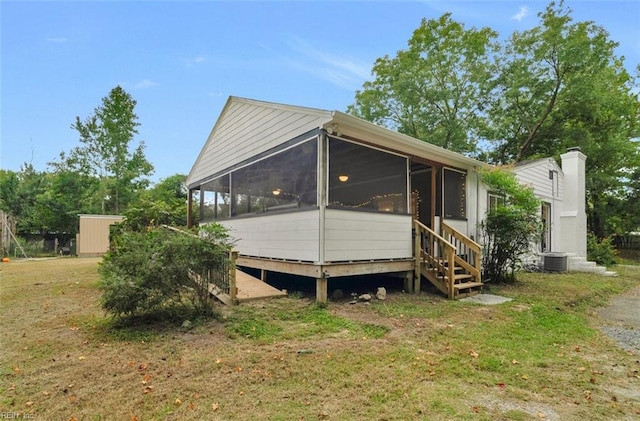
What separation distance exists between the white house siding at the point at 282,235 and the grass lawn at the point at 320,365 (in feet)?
3.26

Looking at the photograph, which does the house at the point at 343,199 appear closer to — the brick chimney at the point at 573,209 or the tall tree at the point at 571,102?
the brick chimney at the point at 573,209

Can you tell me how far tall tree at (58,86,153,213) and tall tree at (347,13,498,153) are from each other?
18180mm

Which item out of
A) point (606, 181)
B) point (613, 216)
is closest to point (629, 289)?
point (606, 181)

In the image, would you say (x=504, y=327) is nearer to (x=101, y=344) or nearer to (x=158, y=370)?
(x=158, y=370)

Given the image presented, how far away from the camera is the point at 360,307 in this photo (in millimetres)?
5598

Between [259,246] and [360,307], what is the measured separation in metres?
2.80

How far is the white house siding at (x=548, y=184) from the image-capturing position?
424 inches

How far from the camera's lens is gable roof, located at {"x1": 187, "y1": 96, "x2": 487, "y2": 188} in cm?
576

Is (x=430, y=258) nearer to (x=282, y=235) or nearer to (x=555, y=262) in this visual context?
(x=282, y=235)

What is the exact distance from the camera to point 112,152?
2436 cm

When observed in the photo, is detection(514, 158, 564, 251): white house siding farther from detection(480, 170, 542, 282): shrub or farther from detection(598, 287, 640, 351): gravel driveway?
detection(598, 287, 640, 351): gravel driveway

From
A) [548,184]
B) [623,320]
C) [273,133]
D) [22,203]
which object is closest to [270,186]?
[273,133]

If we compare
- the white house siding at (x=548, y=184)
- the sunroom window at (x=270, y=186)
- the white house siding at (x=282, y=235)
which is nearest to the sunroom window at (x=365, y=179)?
the sunroom window at (x=270, y=186)

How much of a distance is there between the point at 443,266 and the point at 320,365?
4126 mm
